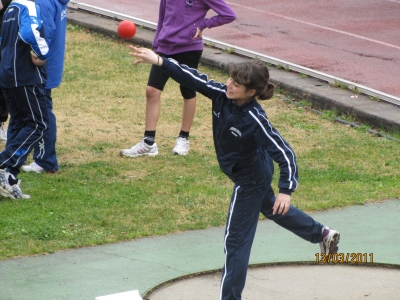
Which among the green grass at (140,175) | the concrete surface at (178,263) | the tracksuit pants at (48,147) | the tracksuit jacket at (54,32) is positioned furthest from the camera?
the tracksuit pants at (48,147)

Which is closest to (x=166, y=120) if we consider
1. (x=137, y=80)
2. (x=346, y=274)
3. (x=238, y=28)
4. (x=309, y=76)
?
(x=137, y=80)

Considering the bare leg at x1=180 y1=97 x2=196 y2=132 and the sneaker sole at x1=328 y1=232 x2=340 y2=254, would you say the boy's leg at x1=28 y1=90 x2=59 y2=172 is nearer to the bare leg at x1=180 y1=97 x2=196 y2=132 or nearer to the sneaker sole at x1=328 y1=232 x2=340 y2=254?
the bare leg at x1=180 y1=97 x2=196 y2=132

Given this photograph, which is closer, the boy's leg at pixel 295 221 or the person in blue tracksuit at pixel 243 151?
the person in blue tracksuit at pixel 243 151

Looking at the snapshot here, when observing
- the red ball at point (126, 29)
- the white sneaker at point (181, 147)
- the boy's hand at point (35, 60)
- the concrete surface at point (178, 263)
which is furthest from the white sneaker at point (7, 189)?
the white sneaker at point (181, 147)

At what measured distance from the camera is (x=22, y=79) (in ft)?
21.8

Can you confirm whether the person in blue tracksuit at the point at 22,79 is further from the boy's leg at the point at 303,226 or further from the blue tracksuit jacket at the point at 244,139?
the boy's leg at the point at 303,226

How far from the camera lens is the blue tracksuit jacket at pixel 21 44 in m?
6.51

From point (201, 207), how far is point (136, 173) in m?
1.18

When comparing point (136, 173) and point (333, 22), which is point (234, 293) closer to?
point (136, 173)

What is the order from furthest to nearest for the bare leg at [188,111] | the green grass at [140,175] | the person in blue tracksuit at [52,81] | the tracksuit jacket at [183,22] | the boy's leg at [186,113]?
the bare leg at [188,111] → the boy's leg at [186,113] → the tracksuit jacket at [183,22] → the person in blue tracksuit at [52,81] → the green grass at [140,175]

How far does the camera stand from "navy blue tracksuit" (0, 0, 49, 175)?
654cm

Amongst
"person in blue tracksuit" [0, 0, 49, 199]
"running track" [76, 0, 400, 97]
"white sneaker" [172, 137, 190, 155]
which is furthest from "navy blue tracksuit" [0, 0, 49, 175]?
"running track" [76, 0, 400, 97]

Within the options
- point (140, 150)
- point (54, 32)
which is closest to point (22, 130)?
point (54, 32)

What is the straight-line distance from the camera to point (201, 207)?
258 inches
